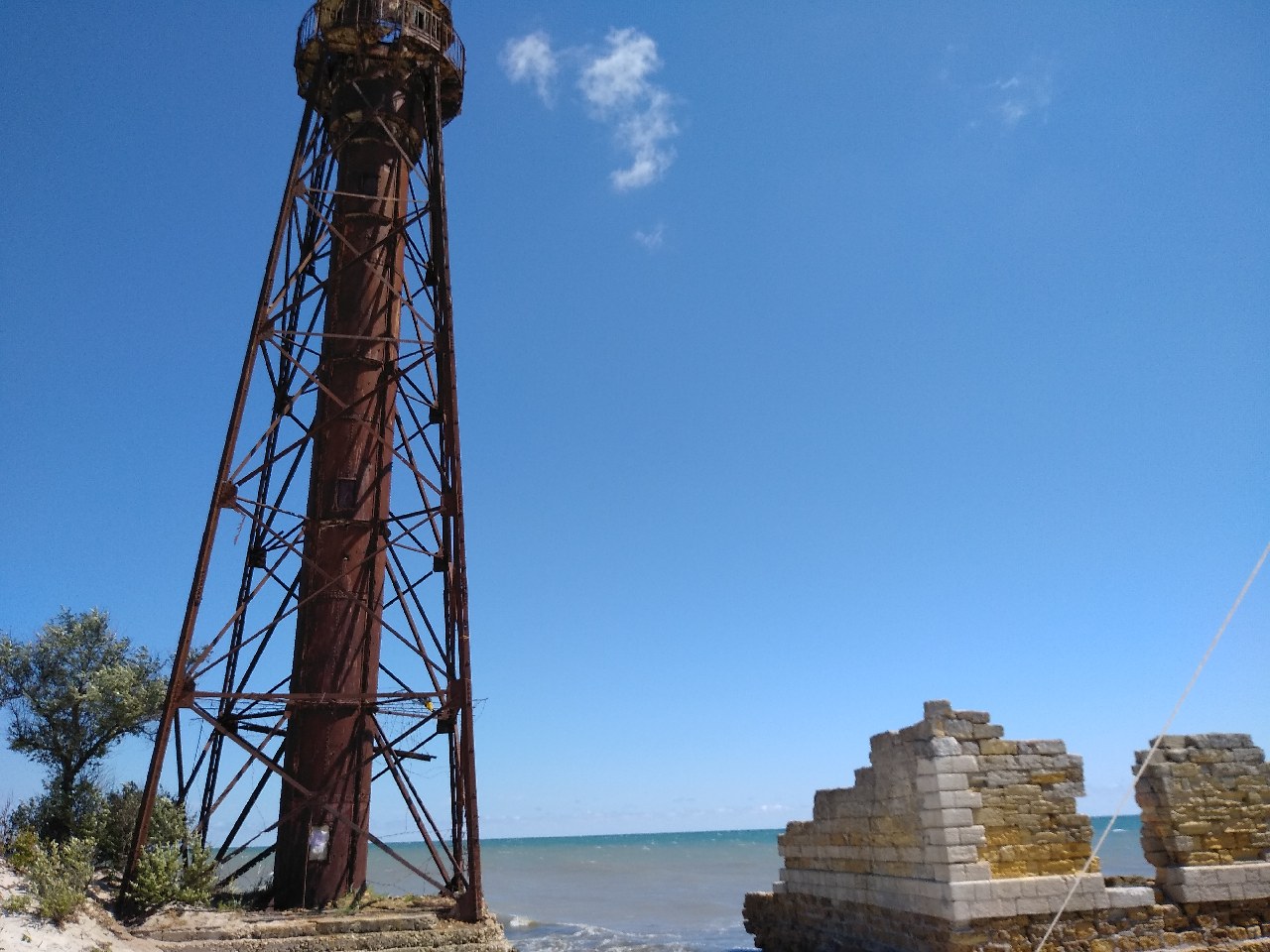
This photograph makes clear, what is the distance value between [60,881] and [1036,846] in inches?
444

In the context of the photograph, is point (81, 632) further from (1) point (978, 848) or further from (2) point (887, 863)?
(1) point (978, 848)

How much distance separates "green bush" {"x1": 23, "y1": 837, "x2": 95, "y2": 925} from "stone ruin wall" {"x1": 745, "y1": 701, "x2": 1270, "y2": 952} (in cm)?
979

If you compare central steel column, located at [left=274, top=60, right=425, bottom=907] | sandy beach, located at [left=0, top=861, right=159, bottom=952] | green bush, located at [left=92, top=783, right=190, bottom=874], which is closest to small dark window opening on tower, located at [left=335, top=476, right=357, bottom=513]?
central steel column, located at [left=274, top=60, right=425, bottom=907]

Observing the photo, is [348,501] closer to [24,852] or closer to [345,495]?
[345,495]

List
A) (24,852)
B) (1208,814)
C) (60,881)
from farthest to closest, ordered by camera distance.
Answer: (1208,814) → (24,852) → (60,881)

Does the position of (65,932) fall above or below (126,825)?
below

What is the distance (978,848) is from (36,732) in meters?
14.8

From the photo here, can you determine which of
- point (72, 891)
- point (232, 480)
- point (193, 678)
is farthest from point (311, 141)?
point (72, 891)

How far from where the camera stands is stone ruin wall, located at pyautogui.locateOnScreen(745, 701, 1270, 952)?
11.1 metres

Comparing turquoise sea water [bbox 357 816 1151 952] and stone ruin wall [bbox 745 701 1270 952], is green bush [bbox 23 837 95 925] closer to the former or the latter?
turquoise sea water [bbox 357 816 1151 952]

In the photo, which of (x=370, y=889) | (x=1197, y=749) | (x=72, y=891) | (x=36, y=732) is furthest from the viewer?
(x=36, y=732)

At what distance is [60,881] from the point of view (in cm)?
951

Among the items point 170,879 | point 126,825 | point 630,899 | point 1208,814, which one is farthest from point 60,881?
point 630,899

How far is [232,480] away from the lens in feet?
41.5
